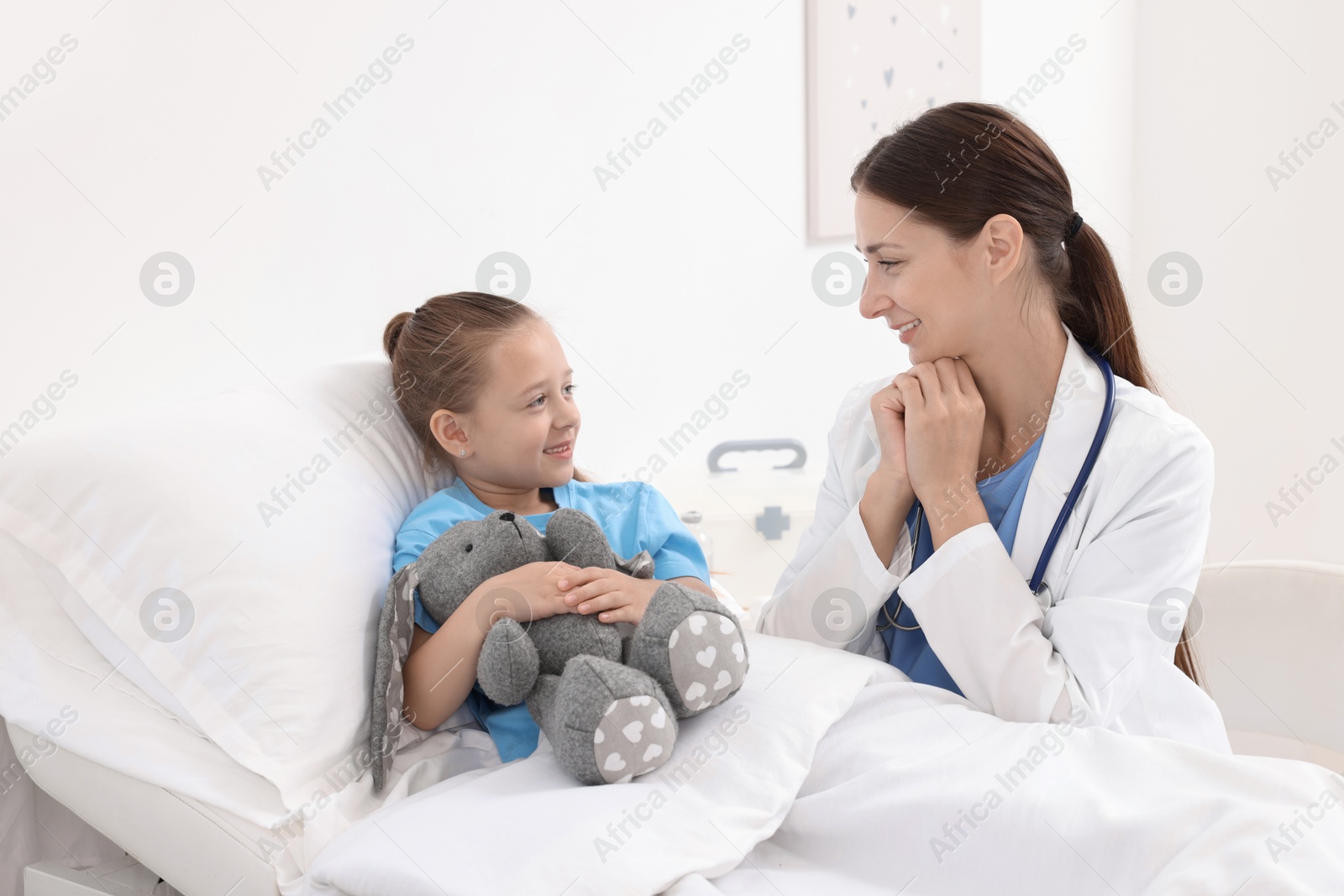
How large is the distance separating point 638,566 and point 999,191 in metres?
0.74

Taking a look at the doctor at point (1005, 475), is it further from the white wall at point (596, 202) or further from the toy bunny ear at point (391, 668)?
the white wall at point (596, 202)

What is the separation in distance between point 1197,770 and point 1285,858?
14 centimetres

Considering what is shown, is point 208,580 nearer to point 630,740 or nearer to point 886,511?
point 630,740

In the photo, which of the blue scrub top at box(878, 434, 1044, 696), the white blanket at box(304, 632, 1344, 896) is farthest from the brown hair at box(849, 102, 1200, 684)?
the white blanket at box(304, 632, 1344, 896)

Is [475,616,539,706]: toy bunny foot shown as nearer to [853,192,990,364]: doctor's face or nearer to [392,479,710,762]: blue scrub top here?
[392,479,710,762]: blue scrub top

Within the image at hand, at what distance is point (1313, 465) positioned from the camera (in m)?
2.59

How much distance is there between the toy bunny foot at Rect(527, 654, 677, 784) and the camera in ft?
3.55

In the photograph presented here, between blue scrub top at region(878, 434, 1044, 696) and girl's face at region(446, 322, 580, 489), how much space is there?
22.0 inches

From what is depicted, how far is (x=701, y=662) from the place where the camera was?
117cm

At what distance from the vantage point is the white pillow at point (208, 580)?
3.79 ft

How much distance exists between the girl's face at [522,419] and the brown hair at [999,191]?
22.0 inches

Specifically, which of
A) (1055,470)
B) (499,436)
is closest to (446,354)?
(499,436)

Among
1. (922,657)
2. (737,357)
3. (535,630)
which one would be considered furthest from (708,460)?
(535,630)

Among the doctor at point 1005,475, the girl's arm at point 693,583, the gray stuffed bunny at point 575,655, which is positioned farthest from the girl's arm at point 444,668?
the doctor at point 1005,475
